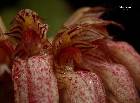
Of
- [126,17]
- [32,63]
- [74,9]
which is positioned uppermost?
[74,9]

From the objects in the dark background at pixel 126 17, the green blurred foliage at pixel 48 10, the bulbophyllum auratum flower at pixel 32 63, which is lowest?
the bulbophyllum auratum flower at pixel 32 63

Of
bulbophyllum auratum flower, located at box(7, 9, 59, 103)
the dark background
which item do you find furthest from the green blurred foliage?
bulbophyllum auratum flower, located at box(7, 9, 59, 103)

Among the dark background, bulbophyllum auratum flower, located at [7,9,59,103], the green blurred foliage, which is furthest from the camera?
the green blurred foliage

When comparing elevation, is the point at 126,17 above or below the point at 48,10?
below

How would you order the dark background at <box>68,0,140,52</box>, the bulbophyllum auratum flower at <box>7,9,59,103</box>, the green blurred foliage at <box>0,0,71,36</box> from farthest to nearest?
the green blurred foliage at <box>0,0,71,36</box> → the dark background at <box>68,0,140,52</box> → the bulbophyllum auratum flower at <box>7,9,59,103</box>

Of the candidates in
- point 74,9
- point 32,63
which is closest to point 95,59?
point 32,63

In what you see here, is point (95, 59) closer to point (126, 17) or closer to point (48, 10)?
point (126, 17)

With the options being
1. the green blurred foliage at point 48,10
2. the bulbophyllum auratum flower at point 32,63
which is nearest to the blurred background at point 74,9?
the green blurred foliage at point 48,10

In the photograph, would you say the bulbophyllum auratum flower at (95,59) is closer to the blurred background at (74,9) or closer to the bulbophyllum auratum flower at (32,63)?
the bulbophyllum auratum flower at (32,63)

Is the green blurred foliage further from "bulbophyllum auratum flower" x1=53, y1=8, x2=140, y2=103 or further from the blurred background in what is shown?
"bulbophyllum auratum flower" x1=53, y1=8, x2=140, y2=103
